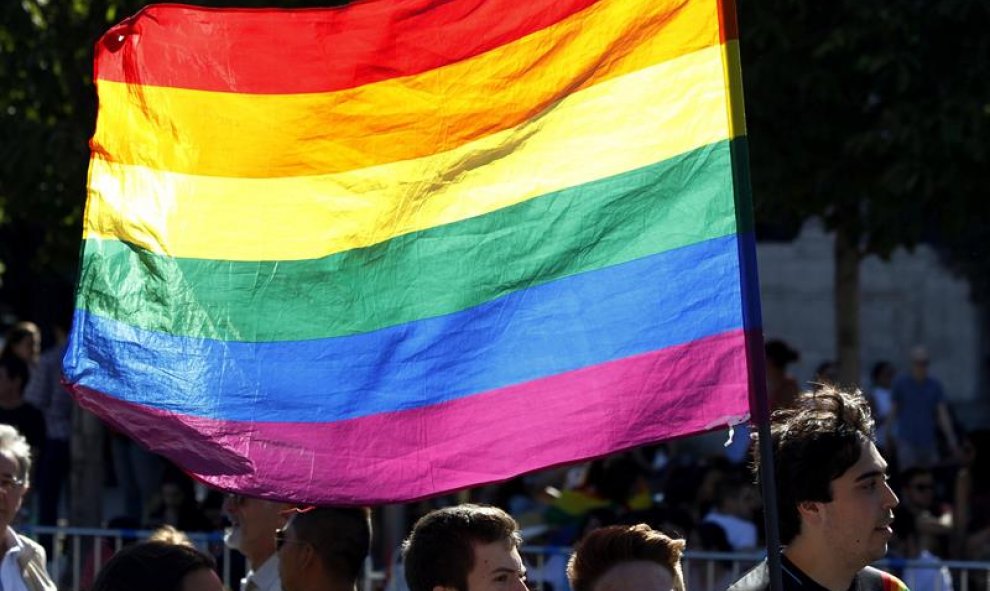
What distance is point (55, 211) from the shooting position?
39.6 ft

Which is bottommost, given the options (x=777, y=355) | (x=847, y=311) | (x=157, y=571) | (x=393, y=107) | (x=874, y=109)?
(x=157, y=571)

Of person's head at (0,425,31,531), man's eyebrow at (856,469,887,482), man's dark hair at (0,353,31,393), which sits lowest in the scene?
man's eyebrow at (856,469,887,482)

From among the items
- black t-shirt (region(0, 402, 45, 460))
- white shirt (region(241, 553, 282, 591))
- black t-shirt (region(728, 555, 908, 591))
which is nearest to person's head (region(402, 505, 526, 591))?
black t-shirt (region(728, 555, 908, 591))

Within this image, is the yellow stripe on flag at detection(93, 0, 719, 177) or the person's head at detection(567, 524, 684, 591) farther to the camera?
the person's head at detection(567, 524, 684, 591)

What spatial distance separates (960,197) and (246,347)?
23.5 feet

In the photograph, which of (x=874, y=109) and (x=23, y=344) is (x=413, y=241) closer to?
(x=874, y=109)

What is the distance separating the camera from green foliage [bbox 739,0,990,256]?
34.3 feet

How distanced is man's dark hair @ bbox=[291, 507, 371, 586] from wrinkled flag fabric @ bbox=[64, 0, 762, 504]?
679 mm

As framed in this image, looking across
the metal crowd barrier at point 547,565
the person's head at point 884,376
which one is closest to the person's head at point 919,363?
the person's head at point 884,376

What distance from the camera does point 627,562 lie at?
4.69 metres

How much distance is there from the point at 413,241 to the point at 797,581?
50.3 inches

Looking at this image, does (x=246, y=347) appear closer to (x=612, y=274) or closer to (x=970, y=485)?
(x=612, y=274)

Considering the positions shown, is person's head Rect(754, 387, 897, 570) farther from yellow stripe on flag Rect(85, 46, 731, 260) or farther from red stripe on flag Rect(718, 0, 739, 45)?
red stripe on flag Rect(718, 0, 739, 45)

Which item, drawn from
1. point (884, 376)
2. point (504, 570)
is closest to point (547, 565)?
point (504, 570)
